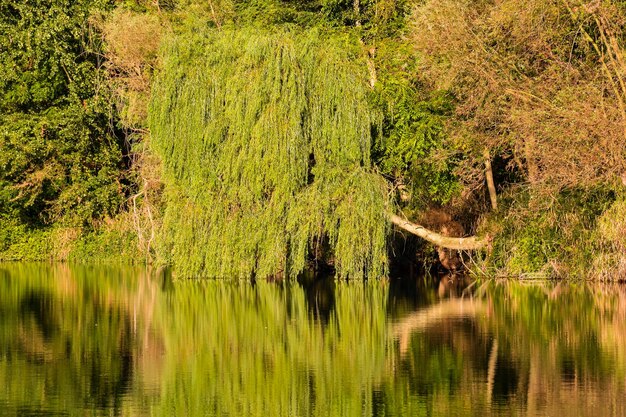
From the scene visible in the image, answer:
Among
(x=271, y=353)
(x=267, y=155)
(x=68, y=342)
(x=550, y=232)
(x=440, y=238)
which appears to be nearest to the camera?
(x=271, y=353)

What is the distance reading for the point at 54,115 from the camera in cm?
3781

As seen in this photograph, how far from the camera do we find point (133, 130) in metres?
37.7

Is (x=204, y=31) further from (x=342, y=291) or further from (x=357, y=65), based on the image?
(x=342, y=291)

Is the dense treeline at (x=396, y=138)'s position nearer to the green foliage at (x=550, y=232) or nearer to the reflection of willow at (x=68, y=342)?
the green foliage at (x=550, y=232)

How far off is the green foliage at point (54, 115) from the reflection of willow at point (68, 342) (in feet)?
23.0

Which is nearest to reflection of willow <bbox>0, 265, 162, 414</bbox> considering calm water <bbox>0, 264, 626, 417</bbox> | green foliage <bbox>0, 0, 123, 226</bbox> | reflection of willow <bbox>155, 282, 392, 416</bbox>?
calm water <bbox>0, 264, 626, 417</bbox>

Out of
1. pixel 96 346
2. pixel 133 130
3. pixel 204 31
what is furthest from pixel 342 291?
pixel 133 130

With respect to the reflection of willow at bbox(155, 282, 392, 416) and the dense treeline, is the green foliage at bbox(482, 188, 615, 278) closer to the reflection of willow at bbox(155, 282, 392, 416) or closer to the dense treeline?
the dense treeline

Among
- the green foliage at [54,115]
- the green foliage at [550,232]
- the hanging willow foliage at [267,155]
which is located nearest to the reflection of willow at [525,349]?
the green foliage at [550,232]

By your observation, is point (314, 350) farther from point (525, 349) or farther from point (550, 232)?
point (550, 232)

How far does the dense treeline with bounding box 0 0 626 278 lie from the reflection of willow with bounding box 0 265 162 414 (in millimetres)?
2851

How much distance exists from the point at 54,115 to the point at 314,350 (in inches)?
875

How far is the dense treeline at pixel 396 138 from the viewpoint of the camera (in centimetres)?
2575

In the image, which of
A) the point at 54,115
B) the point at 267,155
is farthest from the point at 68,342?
the point at 54,115
